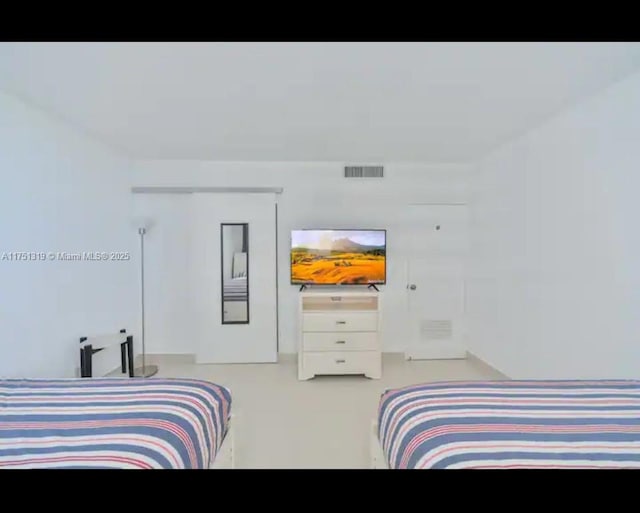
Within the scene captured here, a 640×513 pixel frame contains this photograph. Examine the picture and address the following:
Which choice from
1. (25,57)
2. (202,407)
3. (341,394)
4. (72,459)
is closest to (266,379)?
(341,394)

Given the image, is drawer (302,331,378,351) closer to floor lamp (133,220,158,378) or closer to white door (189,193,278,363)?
white door (189,193,278,363)

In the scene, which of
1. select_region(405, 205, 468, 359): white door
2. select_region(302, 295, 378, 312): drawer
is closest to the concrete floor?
select_region(405, 205, 468, 359): white door

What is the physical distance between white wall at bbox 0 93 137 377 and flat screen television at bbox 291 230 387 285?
2000 millimetres

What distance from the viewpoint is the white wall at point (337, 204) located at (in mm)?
4137

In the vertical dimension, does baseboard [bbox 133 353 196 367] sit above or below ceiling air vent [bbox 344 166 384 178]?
below

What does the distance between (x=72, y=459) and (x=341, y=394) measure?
244 centimetres

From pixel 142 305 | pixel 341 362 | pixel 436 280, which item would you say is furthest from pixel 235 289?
pixel 436 280

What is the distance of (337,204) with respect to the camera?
416 centimetres

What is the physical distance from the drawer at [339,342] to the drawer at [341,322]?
7cm

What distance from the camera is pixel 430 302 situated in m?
4.24

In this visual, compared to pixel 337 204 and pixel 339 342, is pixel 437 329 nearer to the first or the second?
pixel 339 342

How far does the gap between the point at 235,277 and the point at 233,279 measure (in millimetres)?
34

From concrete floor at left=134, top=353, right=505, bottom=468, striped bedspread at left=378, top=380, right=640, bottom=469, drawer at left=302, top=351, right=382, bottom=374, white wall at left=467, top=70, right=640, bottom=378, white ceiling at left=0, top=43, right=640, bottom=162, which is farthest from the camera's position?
drawer at left=302, top=351, right=382, bottom=374

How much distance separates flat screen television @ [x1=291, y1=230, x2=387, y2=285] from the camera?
405 centimetres
